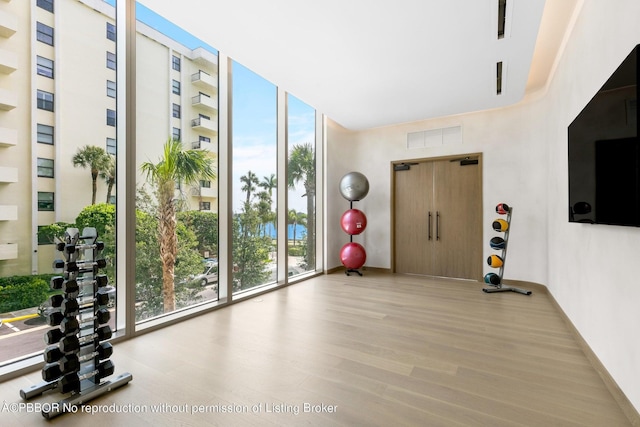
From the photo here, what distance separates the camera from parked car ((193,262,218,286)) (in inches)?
149

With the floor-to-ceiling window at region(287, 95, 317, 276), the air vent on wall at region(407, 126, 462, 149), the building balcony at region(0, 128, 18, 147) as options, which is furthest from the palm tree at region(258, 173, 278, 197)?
the air vent on wall at region(407, 126, 462, 149)

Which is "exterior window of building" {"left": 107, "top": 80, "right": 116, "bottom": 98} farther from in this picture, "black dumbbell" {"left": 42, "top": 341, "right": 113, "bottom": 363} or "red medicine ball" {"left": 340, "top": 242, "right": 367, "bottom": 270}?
"red medicine ball" {"left": 340, "top": 242, "right": 367, "bottom": 270}

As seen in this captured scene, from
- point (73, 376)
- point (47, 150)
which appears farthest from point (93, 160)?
point (73, 376)

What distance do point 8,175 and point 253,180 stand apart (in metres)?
2.65

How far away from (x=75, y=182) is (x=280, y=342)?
7.49 ft

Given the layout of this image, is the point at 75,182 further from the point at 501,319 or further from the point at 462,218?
the point at 462,218

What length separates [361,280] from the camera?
559 centimetres

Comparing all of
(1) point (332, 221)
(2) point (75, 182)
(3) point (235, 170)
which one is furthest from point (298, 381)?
→ (1) point (332, 221)

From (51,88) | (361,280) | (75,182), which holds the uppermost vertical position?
(51,88)

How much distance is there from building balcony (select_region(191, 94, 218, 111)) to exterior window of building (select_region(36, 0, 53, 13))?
1.36 m

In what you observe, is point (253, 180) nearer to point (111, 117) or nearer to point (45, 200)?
point (111, 117)

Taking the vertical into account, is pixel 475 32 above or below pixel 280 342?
above

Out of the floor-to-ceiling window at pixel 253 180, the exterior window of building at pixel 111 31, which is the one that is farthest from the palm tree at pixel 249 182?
the exterior window of building at pixel 111 31

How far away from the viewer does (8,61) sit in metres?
2.26
